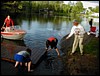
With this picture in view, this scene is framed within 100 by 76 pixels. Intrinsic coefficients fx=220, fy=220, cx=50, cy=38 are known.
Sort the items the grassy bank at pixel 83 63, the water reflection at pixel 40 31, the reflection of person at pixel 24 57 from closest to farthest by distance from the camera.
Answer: the reflection of person at pixel 24 57
the grassy bank at pixel 83 63
the water reflection at pixel 40 31

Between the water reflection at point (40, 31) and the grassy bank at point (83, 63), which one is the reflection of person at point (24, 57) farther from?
the water reflection at point (40, 31)

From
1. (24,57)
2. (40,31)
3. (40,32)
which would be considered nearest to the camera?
(24,57)

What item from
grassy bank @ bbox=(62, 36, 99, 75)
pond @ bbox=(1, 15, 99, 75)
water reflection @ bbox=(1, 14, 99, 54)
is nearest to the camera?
grassy bank @ bbox=(62, 36, 99, 75)

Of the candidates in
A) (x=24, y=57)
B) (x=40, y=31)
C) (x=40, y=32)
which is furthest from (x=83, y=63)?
(x=40, y=31)

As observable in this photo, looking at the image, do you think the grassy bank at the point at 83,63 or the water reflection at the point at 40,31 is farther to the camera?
the water reflection at the point at 40,31

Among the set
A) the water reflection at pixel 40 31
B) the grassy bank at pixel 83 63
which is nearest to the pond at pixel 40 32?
the water reflection at pixel 40 31

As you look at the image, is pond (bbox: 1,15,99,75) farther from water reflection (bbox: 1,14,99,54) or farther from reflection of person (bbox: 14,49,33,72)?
reflection of person (bbox: 14,49,33,72)

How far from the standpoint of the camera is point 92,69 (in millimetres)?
11305

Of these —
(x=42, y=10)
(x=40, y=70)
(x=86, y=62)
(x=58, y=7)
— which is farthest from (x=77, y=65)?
(x=58, y=7)

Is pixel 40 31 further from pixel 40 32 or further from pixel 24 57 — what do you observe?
pixel 24 57

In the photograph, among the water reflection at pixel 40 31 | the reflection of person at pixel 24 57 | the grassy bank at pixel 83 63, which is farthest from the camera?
the water reflection at pixel 40 31

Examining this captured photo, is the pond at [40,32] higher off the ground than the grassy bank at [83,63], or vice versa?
the pond at [40,32]

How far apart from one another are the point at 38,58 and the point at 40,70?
1632 mm

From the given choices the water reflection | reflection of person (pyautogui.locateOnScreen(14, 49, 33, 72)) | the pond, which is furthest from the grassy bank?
the water reflection
